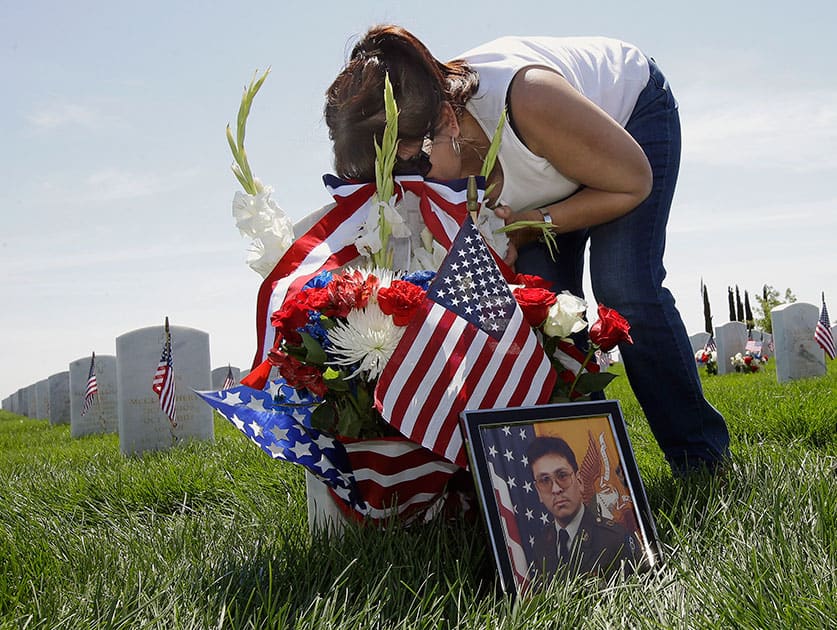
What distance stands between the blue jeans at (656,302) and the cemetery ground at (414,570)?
17 centimetres

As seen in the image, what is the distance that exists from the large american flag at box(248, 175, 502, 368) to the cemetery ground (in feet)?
Result: 2.14

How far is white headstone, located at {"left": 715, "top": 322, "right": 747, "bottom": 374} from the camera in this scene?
1541cm

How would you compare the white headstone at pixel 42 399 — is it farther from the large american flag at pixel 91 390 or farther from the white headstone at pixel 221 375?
the large american flag at pixel 91 390

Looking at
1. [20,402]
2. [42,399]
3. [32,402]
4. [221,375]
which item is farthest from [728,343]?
[20,402]

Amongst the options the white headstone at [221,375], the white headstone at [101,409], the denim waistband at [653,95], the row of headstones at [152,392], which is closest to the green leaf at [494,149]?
the denim waistband at [653,95]

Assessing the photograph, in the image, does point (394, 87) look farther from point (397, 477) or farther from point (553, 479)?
point (553, 479)

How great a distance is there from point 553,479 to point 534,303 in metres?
0.50

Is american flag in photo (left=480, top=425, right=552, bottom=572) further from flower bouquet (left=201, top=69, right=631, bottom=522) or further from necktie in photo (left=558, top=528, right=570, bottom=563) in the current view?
flower bouquet (left=201, top=69, right=631, bottom=522)

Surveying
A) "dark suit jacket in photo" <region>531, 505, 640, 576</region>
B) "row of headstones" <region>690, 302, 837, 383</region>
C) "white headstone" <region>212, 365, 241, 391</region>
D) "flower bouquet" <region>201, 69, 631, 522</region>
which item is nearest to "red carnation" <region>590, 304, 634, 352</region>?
"flower bouquet" <region>201, 69, 631, 522</region>

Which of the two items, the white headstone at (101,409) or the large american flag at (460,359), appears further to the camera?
the white headstone at (101,409)

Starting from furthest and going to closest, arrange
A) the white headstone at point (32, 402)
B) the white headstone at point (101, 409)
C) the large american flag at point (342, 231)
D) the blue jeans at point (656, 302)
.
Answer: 1. the white headstone at point (32, 402)
2. the white headstone at point (101, 409)
3. the blue jeans at point (656, 302)
4. the large american flag at point (342, 231)

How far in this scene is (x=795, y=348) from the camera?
10672mm

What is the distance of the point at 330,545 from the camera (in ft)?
6.43

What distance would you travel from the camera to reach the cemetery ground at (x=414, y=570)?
1.52 m
